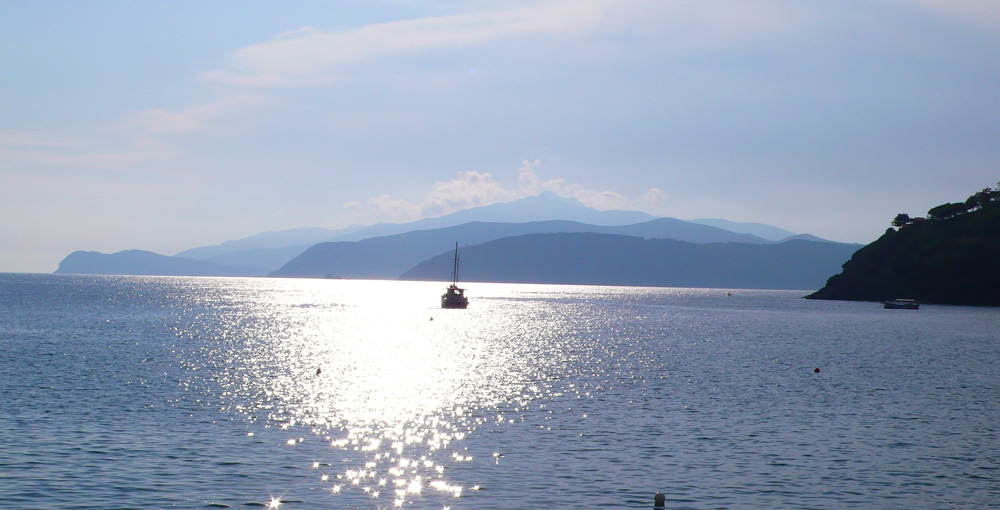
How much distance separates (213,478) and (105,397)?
23.3 meters

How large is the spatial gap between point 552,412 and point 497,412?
307 cm

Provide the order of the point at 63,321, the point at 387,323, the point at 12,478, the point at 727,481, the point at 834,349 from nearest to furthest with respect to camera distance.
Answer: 1. the point at 12,478
2. the point at 727,481
3. the point at 834,349
4. the point at 63,321
5. the point at 387,323

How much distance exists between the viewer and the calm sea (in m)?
29.7

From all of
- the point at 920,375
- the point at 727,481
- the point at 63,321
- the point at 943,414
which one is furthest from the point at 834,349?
the point at 63,321

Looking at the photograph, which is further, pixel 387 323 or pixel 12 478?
pixel 387 323

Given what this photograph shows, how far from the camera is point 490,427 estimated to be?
4284 centimetres

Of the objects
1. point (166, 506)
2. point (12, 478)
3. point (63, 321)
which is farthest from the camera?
point (63, 321)

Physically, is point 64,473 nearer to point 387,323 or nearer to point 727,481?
point 727,481

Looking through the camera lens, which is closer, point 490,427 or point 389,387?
point 490,427

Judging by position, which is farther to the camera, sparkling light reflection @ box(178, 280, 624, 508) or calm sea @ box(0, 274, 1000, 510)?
sparkling light reflection @ box(178, 280, 624, 508)

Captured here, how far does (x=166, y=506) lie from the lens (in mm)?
26812

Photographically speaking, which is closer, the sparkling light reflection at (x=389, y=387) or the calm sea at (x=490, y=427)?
the calm sea at (x=490, y=427)

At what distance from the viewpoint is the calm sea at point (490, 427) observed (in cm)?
2970

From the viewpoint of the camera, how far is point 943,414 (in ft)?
162
